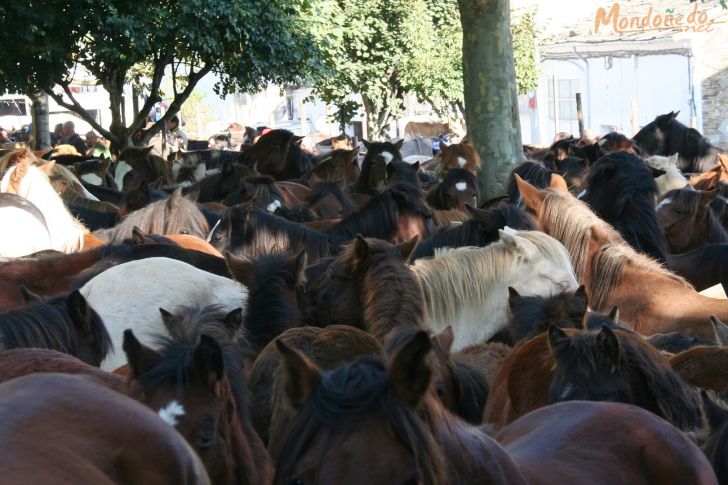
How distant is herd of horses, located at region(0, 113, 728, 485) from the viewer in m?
2.24

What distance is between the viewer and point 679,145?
15.1 meters

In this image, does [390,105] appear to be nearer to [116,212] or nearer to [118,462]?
[116,212]

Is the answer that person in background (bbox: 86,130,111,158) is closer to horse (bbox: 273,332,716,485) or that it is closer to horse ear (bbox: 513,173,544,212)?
horse ear (bbox: 513,173,544,212)

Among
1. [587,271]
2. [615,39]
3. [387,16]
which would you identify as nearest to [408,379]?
[587,271]

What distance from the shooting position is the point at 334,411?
218cm

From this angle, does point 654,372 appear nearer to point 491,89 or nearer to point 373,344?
point 373,344

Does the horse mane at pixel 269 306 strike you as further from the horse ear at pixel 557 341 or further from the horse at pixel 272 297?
the horse ear at pixel 557 341

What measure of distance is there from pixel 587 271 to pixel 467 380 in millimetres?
2318

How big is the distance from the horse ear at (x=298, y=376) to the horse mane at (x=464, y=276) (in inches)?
120

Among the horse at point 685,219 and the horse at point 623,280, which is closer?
the horse at point 623,280

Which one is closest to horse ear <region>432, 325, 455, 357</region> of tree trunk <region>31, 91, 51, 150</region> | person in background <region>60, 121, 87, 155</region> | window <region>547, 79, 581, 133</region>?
tree trunk <region>31, 91, 51, 150</region>

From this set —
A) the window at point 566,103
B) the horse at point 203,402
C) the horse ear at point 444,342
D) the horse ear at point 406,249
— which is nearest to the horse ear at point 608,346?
the horse ear at point 444,342

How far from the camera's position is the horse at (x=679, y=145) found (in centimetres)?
1498

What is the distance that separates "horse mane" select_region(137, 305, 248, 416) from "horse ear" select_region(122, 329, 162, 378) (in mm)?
31
